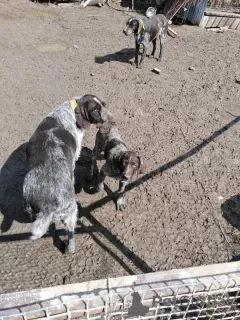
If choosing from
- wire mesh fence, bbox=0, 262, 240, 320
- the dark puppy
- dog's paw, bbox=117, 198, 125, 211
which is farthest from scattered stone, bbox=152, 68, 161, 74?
wire mesh fence, bbox=0, 262, 240, 320

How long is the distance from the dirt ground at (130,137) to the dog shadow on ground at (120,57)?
0.04 m

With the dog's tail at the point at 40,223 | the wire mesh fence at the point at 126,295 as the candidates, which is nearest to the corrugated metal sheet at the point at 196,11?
the dog's tail at the point at 40,223

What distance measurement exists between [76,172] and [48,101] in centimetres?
266

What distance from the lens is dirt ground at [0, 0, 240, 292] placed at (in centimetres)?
524

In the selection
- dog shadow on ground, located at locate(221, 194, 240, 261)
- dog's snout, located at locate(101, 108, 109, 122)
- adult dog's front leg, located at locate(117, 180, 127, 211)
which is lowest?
adult dog's front leg, located at locate(117, 180, 127, 211)

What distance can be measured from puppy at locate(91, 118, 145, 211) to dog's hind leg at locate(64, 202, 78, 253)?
1.04 meters

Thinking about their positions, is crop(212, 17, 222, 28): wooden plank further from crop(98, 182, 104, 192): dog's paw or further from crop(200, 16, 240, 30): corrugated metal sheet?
crop(98, 182, 104, 192): dog's paw

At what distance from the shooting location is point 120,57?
10.7m

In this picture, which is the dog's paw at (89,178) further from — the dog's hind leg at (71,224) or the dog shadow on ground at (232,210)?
the dog shadow on ground at (232,210)

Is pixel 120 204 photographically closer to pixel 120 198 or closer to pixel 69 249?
pixel 120 198

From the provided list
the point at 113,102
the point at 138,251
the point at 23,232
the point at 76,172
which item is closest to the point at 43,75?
the point at 113,102

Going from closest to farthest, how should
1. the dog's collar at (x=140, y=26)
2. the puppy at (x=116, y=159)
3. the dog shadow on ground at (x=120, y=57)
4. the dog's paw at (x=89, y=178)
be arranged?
the puppy at (x=116, y=159)
the dog's paw at (x=89, y=178)
the dog's collar at (x=140, y=26)
the dog shadow on ground at (x=120, y=57)

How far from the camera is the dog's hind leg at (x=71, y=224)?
4859 millimetres

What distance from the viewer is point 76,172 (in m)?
6.69
